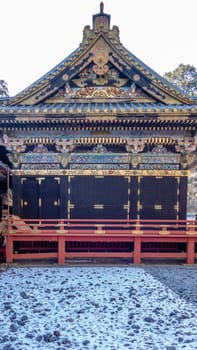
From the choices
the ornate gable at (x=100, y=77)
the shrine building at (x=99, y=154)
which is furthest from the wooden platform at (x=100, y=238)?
the ornate gable at (x=100, y=77)

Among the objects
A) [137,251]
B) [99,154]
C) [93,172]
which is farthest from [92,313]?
[99,154]

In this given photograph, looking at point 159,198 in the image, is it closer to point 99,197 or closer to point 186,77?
point 99,197

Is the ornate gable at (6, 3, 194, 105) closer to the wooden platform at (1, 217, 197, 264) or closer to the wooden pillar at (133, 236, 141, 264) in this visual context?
the wooden platform at (1, 217, 197, 264)

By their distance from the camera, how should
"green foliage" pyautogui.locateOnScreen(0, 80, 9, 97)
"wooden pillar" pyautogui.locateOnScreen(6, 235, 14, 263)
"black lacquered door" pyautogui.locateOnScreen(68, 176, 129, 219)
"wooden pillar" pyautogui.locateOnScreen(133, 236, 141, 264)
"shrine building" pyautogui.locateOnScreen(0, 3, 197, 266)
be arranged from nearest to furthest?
1. "wooden pillar" pyautogui.locateOnScreen(6, 235, 14, 263)
2. "wooden pillar" pyautogui.locateOnScreen(133, 236, 141, 264)
3. "shrine building" pyautogui.locateOnScreen(0, 3, 197, 266)
4. "black lacquered door" pyautogui.locateOnScreen(68, 176, 129, 219)
5. "green foliage" pyautogui.locateOnScreen(0, 80, 9, 97)

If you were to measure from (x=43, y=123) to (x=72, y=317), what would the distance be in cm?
641

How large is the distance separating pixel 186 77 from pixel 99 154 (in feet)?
120

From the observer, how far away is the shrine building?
887 cm

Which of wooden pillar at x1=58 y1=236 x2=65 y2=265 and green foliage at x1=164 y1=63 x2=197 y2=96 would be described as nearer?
wooden pillar at x1=58 y1=236 x2=65 y2=265

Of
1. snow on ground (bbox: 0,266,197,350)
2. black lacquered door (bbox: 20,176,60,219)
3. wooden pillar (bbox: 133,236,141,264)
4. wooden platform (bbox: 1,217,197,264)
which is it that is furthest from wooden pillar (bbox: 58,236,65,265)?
wooden pillar (bbox: 133,236,141,264)

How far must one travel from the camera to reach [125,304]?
513 centimetres

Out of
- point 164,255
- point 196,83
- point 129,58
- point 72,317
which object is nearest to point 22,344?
point 72,317

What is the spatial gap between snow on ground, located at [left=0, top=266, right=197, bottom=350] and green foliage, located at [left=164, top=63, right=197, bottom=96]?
3757 centimetres

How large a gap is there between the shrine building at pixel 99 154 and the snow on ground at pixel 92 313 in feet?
9.47

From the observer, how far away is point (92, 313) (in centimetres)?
472
